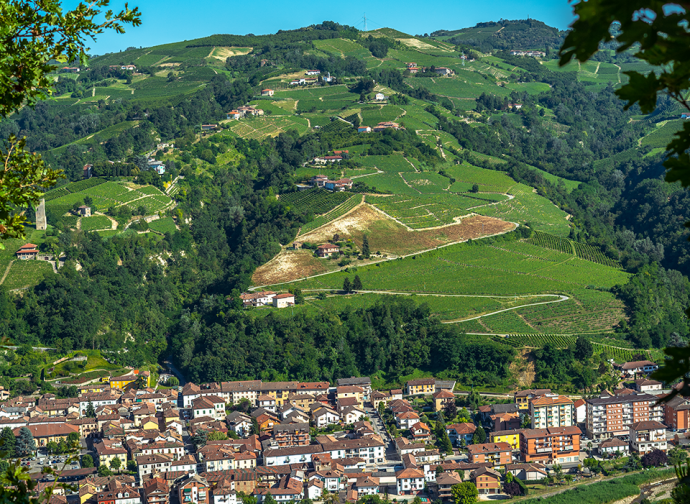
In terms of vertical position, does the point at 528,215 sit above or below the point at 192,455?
above

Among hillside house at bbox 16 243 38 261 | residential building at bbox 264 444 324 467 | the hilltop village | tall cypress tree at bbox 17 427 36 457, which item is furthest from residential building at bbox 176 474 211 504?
hillside house at bbox 16 243 38 261

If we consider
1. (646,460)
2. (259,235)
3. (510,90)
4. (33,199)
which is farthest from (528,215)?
(33,199)

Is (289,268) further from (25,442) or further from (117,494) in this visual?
(117,494)

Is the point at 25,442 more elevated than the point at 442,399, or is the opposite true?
the point at 442,399

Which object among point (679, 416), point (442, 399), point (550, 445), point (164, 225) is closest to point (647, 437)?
point (679, 416)

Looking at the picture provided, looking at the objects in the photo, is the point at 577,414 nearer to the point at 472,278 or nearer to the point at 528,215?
the point at 472,278

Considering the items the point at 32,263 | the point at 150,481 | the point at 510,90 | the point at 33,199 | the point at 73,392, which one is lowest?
the point at 150,481
